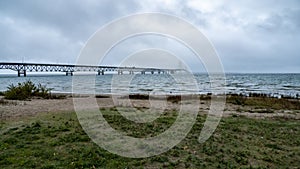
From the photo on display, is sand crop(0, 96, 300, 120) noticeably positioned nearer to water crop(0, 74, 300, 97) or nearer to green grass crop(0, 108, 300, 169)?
green grass crop(0, 108, 300, 169)

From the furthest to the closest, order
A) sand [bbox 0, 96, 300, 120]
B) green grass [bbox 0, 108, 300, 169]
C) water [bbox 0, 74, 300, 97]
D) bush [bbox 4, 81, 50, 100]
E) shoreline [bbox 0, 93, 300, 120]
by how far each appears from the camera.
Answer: water [bbox 0, 74, 300, 97], bush [bbox 4, 81, 50, 100], shoreline [bbox 0, 93, 300, 120], sand [bbox 0, 96, 300, 120], green grass [bbox 0, 108, 300, 169]

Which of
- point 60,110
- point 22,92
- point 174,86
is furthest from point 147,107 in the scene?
point 174,86

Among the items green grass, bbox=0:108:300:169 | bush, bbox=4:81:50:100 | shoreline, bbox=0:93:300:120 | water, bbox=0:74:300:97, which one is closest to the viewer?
green grass, bbox=0:108:300:169

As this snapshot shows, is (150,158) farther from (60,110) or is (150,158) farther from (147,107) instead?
(147,107)

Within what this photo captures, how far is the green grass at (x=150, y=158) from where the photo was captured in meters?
6.09

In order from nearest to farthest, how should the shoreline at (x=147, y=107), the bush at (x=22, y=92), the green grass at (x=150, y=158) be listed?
the green grass at (x=150, y=158) → the shoreline at (x=147, y=107) → the bush at (x=22, y=92)

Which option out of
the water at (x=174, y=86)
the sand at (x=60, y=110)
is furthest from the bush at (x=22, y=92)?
the water at (x=174, y=86)

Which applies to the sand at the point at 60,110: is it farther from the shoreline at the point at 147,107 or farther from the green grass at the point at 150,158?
the green grass at the point at 150,158

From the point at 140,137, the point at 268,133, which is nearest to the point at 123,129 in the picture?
the point at 140,137

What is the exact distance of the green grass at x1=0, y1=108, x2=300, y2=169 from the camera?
6090 mm

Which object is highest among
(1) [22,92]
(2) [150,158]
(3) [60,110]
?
(1) [22,92]

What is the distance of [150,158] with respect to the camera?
21.3ft

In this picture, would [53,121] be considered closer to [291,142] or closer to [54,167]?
[54,167]

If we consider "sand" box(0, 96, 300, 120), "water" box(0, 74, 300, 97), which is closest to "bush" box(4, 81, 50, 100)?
"sand" box(0, 96, 300, 120)
